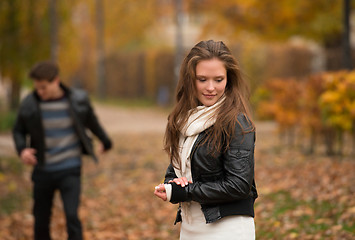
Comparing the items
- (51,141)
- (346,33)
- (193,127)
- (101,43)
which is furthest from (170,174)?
(101,43)

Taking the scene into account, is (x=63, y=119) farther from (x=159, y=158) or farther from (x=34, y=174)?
(x=159, y=158)

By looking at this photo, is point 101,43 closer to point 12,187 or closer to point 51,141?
point 12,187

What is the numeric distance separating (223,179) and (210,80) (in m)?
0.51

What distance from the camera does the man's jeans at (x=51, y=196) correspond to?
187 inches

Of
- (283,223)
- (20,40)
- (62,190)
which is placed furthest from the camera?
(20,40)

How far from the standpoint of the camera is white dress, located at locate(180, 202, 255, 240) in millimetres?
2730

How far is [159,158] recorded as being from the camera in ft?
39.0

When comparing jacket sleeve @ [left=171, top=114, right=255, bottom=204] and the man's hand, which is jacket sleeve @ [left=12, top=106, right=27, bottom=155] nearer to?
the man's hand

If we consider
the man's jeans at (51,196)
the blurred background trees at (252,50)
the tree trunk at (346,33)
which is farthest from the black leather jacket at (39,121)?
the tree trunk at (346,33)

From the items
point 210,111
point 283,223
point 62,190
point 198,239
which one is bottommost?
point 283,223

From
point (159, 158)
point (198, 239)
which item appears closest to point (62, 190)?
point (198, 239)

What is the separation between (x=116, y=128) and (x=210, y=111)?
15.1 m

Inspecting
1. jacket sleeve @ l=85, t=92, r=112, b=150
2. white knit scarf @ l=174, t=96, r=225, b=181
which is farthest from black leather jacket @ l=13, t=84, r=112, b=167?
white knit scarf @ l=174, t=96, r=225, b=181

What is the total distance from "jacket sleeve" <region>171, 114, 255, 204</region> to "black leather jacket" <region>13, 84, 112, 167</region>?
8.16 feet
